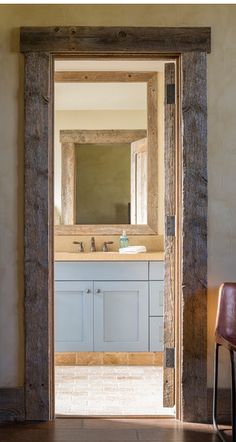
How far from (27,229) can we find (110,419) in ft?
3.90

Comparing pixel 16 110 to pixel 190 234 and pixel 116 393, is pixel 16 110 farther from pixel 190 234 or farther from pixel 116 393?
pixel 116 393

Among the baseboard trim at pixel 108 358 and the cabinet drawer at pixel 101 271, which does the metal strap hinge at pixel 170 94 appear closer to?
the cabinet drawer at pixel 101 271

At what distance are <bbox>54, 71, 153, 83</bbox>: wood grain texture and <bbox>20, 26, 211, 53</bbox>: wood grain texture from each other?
1474 mm

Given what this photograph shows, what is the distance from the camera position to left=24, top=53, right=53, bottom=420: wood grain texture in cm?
273

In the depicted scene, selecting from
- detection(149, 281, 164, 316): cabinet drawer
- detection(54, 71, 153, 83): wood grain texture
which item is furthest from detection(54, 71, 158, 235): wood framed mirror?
detection(149, 281, 164, 316): cabinet drawer

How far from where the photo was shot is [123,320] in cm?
380

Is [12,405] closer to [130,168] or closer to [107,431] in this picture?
[107,431]

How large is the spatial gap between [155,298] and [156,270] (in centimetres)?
21

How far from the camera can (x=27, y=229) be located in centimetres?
274

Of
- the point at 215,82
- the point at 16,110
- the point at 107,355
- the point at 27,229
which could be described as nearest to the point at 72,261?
the point at 107,355

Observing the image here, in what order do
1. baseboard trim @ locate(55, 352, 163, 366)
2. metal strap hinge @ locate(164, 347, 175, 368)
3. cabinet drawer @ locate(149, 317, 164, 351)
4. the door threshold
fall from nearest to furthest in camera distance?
the door threshold
metal strap hinge @ locate(164, 347, 175, 368)
cabinet drawer @ locate(149, 317, 164, 351)
baseboard trim @ locate(55, 352, 163, 366)

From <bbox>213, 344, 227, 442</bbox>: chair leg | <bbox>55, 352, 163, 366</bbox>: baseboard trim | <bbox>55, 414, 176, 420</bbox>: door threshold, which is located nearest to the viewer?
<bbox>213, 344, 227, 442</bbox>: chair leg

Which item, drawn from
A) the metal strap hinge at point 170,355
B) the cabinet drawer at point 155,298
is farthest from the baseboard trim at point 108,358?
the metal strap hinge at point 170,355

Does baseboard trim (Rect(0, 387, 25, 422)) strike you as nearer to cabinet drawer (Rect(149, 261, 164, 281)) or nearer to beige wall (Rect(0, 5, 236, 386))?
beige wall (Rect(0, 5, 236, 386))
